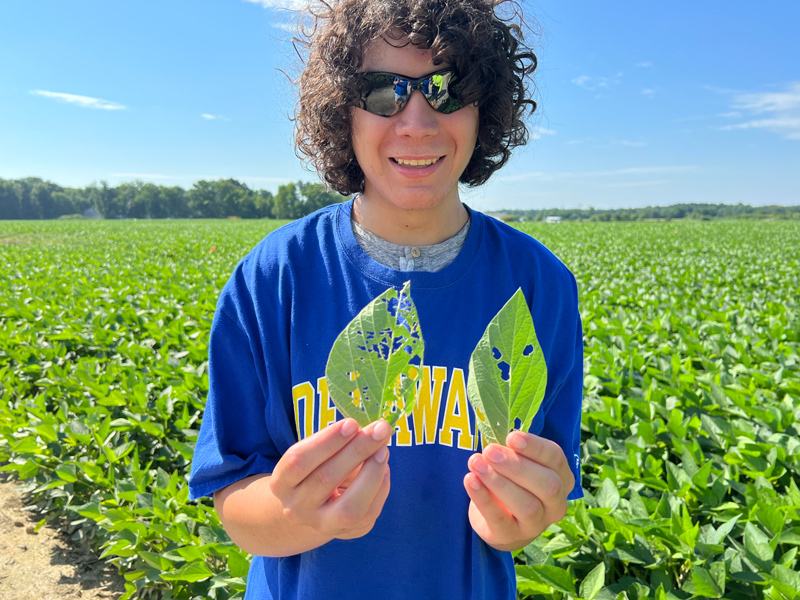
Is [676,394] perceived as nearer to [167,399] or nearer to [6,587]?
[167,399]

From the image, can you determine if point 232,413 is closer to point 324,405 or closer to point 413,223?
point 324,405

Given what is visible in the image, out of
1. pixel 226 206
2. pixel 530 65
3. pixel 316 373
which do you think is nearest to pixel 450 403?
pixel 316 373

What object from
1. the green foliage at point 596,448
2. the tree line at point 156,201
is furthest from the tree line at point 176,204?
the green foliage at point 596,448

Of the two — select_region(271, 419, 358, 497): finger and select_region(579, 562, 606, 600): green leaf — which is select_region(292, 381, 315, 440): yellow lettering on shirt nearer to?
select_region(271, 419, 358, 497): finger

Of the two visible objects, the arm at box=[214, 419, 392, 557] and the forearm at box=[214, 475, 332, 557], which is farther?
the forearm at box=[214, 475, 332, 557]

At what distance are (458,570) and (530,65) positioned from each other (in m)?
1.38

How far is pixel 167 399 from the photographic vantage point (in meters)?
3.49

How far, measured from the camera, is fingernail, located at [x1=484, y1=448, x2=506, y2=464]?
907 mm

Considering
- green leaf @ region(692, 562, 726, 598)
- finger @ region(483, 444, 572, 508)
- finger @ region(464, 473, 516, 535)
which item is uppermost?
finger @ region(483, 444, 572, 508)

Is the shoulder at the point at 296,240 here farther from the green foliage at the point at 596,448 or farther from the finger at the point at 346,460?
the green foliage at the point at 596,448

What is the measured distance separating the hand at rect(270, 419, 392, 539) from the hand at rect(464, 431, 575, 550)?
18 centimetres

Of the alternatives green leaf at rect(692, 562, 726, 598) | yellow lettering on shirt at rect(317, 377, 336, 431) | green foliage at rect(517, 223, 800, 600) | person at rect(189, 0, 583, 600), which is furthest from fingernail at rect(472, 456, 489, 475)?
green leaf at rect(692, 562, 726, 598)

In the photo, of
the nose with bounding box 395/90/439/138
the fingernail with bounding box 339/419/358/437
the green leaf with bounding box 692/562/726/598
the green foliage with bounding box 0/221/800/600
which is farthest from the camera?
the green foliage with bounding box 0/221/800/600

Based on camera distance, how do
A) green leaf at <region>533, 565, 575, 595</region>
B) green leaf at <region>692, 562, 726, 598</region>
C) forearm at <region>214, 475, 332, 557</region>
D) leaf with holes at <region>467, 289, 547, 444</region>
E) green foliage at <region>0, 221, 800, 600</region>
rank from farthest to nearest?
1. green foliage at <region>0, 221, 800, 600</region>
2. green leaf at <region>533, 565, 575, 595</region>
3. green leaf at <region>692, 562, 726, 598</region>
4. forearm at <region>214, 475, 332, 557</region>
5. leaf with holes at <region>467, 289, 547, 444</region>
